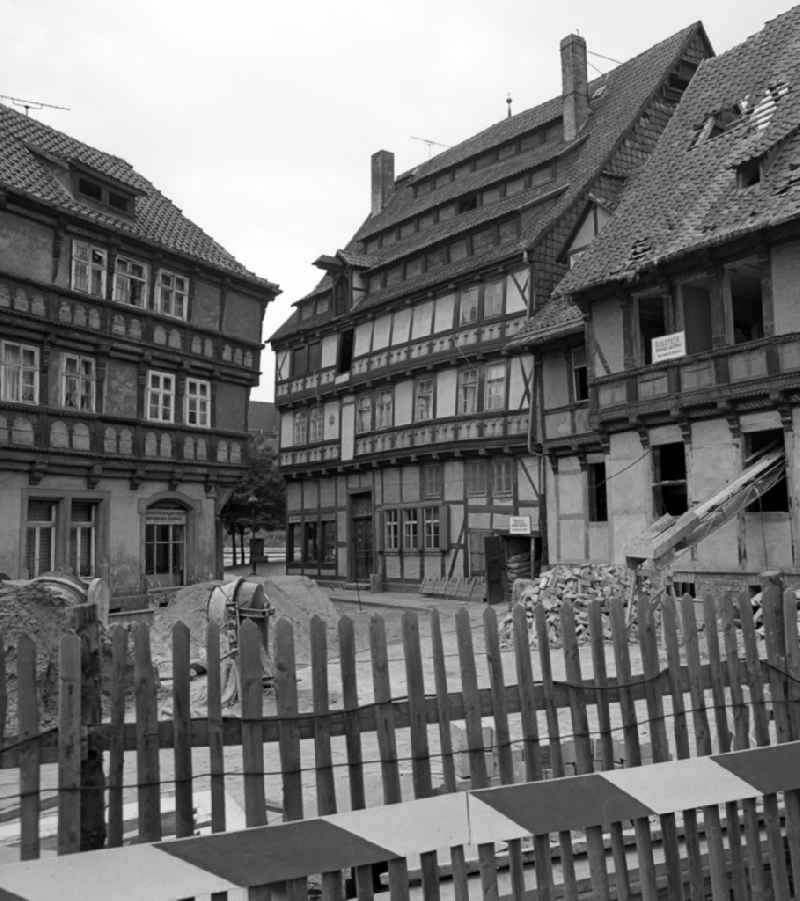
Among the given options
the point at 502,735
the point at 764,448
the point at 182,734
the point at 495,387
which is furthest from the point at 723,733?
the point at 495,387

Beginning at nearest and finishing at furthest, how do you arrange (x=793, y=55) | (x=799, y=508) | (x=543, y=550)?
(x=799, y=508)
(x=793, y=55)
(x=543, y=550)

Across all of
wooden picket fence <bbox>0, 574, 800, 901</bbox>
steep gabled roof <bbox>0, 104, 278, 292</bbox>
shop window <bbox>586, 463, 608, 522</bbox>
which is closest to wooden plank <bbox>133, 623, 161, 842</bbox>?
wooden picket fence <bbox>0, 574, 800, 901</bbox>

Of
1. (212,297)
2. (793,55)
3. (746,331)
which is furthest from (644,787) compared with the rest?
(212,297)

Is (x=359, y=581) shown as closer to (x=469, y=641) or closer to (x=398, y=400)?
(x=398, y=400)

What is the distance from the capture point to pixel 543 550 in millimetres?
23844

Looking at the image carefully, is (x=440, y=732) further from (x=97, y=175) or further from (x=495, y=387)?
(x=495, y=387)

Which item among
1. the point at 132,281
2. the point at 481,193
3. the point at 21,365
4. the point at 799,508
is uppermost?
the point at 481,193

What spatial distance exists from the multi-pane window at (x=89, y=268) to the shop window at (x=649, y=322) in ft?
42.4

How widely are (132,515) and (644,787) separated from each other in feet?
63.9

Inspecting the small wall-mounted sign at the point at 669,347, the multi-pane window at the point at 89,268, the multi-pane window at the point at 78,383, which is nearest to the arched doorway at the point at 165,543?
the multi-pane window at the point at 78,383

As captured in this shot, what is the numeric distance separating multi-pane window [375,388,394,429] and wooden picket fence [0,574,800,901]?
2615 cm

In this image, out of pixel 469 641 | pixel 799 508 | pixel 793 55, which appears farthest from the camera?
pixel 793 55

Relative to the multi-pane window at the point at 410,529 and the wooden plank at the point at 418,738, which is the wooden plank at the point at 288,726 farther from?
the multi-pane window at the point at 410,529

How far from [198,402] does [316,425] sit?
37.1 ft
